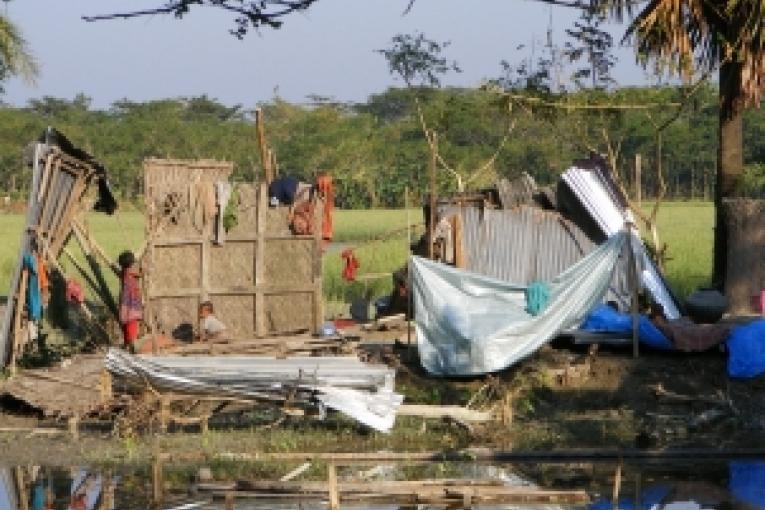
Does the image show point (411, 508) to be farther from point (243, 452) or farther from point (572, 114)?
point (572, 114)

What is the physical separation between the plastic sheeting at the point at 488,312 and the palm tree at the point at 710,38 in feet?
7.00

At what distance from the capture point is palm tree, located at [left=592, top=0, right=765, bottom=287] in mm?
15278

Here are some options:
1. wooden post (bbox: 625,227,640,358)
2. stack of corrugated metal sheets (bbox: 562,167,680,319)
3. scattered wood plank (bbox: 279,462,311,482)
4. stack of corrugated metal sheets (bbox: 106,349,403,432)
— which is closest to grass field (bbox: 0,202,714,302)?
stack of corrugated metal sheets (bbox: 562,167,680,319)

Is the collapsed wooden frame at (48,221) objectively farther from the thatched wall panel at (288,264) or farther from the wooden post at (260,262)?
the thatched wall panel at (288,264)

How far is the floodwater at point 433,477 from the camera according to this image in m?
9.66

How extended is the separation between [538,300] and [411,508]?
488 centimetres

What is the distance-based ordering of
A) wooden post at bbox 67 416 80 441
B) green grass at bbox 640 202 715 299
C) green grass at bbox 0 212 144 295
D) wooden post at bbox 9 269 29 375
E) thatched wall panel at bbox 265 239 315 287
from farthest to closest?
green grass at bbox 0 212 144 295 → green grass at bbox 640 202 715 299 → thatched wall panel at bbox 265 239 315 287 → wooden post at bbox 9 269 29 375 → wooden post at bbox 67 416 80 441

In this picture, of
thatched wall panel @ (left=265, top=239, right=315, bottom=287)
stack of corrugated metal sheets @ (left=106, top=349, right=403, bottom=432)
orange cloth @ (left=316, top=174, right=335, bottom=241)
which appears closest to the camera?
stack of corrugated metal sheets @ (left=106, top=349, right=403, bottom=432)

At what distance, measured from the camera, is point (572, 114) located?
66.8ft

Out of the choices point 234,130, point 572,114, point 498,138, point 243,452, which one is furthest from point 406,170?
point 243,452

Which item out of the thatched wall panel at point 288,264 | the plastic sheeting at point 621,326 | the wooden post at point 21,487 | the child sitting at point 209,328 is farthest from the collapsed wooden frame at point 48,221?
the plastic sheeting at point 621,326

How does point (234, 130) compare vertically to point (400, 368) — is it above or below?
above

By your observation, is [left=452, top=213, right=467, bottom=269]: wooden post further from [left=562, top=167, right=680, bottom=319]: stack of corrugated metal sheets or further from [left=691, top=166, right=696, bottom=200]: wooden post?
[left=691, top=166, right=696, bottom=200]: wooden post

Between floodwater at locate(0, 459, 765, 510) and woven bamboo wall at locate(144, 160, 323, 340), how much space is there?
14.8 feet
